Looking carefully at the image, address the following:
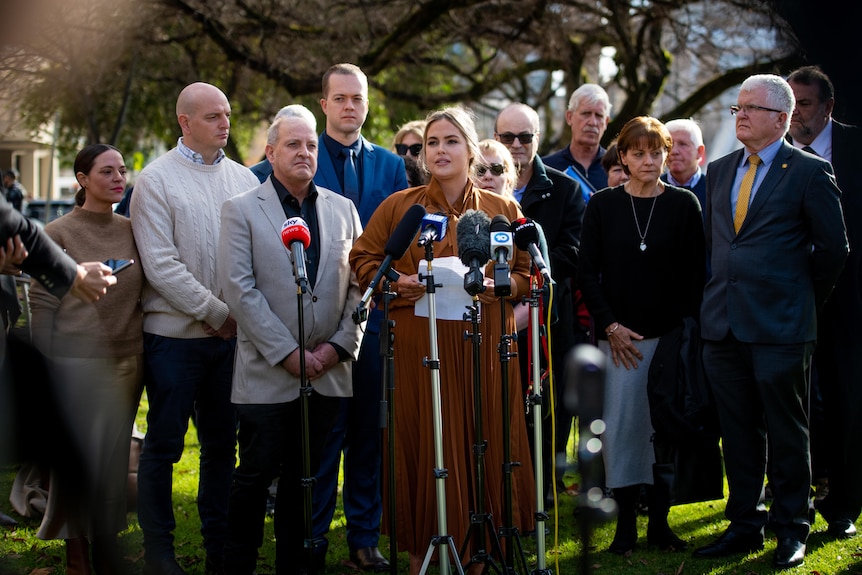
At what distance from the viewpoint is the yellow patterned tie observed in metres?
5.57

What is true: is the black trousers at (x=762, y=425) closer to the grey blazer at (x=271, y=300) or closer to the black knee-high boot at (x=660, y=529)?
the black knee-high boot at (x=660, y=529)

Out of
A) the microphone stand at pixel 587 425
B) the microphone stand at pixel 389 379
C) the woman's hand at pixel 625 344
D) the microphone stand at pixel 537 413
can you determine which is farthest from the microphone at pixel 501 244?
the woman's hand at pixel 625 344

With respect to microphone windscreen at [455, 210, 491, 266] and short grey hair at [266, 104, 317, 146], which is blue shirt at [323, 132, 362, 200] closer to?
short grey hair at [266, 104, 317, 146]

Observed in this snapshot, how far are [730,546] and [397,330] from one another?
2.27 meters

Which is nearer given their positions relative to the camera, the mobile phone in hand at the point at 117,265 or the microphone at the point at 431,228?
the microphone at the point at 431,228

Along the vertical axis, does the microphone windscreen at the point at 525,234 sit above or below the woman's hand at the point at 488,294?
above

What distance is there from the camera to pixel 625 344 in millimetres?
5664

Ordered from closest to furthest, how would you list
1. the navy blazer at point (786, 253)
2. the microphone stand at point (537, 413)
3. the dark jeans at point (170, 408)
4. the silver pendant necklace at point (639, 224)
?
1. the microphone stand at point (537, 413)
2. the dark jeans at point (170, 408)
3. the navy blazer at point (786, 253)
4. the silver pendant necklace at point (639, 224)

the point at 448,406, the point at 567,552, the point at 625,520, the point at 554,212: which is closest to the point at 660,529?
the point at 625,520

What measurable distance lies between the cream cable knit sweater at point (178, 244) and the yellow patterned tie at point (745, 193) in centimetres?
285

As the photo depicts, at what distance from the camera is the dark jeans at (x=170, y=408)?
5.24m

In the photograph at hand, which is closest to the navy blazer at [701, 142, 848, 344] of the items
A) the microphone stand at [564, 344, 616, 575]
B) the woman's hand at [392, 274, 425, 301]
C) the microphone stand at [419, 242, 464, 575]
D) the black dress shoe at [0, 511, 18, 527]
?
the woman's hand at [392, 274, 425, 301]

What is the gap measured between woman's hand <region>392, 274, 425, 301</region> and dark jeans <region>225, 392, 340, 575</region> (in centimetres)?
69

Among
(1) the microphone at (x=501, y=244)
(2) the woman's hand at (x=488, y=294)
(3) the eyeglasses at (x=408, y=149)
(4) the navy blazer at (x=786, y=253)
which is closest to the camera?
(1) the microphone at (x=501, y=244)
